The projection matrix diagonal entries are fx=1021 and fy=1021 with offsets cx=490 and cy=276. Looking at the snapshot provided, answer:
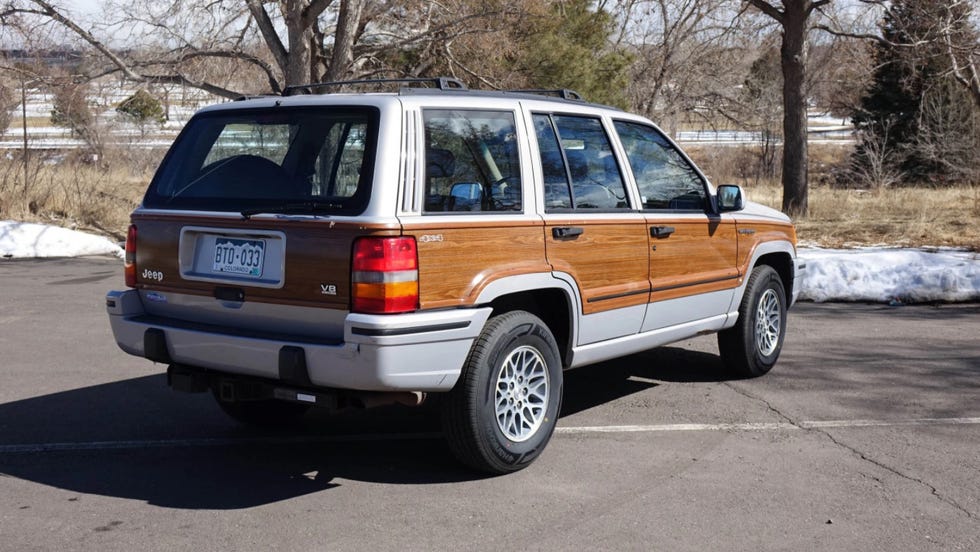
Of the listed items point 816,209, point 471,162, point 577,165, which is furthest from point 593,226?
point 816,209

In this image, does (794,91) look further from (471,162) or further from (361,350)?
(361,350)

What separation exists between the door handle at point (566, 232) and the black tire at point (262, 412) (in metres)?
1.97

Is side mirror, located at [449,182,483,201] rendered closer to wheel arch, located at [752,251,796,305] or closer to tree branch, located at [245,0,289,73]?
wheel arch, located at [752,251,796,305]

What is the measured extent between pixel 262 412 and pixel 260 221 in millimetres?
1662

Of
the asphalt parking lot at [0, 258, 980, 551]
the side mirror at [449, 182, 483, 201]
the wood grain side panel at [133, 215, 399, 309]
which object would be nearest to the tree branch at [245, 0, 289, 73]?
the asphalt parking lot at [0, 258, 980, 551]

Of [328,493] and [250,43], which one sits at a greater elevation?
[250,43]

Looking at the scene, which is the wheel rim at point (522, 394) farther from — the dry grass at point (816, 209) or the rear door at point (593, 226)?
the dry grass at point (816, 209)

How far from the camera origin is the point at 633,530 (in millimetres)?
4387

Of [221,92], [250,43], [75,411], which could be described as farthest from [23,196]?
[75,411]

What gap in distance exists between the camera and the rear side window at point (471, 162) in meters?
4.90

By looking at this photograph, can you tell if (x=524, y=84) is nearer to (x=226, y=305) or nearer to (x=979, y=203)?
(x=979, y=203)

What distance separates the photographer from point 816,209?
66.9 ft

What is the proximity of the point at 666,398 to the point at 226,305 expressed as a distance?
3.21 m

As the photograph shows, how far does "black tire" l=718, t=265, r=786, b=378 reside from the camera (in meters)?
7.21
